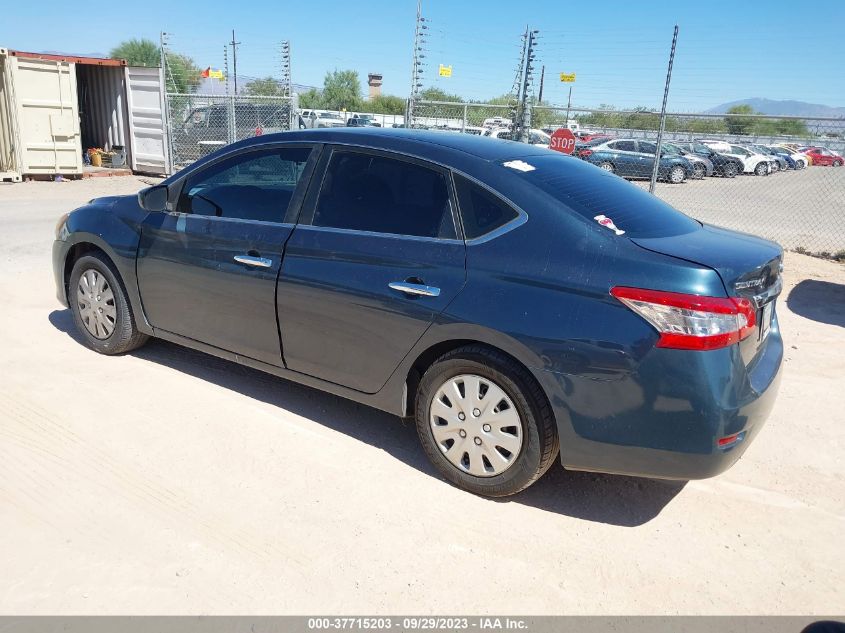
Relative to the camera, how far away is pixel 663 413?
2.86 metres

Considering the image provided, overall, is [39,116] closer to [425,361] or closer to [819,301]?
[425,361]

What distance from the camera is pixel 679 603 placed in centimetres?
274

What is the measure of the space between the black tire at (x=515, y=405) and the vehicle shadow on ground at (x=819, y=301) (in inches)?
190

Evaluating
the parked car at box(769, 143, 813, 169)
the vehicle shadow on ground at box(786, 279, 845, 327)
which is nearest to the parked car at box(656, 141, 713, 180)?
the parked car at box(769, 143, 813, 169)

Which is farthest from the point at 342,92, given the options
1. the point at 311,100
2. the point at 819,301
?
the point at 819,301

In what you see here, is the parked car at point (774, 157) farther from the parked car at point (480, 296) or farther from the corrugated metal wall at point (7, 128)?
the parked car at point (480, 296)

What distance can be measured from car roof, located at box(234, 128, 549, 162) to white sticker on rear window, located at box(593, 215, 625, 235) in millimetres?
650

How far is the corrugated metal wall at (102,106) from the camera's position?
17.0 metres

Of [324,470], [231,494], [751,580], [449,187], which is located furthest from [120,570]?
[751,580]

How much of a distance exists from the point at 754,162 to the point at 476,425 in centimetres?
3200

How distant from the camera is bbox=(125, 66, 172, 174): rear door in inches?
637

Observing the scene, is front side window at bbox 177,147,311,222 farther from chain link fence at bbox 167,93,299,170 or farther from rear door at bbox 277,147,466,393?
chain link fence at bbox 167,93,299,170

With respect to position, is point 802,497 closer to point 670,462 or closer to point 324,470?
point 670,462

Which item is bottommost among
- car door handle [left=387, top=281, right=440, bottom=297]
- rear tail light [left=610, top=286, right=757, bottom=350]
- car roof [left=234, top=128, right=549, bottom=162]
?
car door handle [left=387, top=281, right=440, bottom=297]
